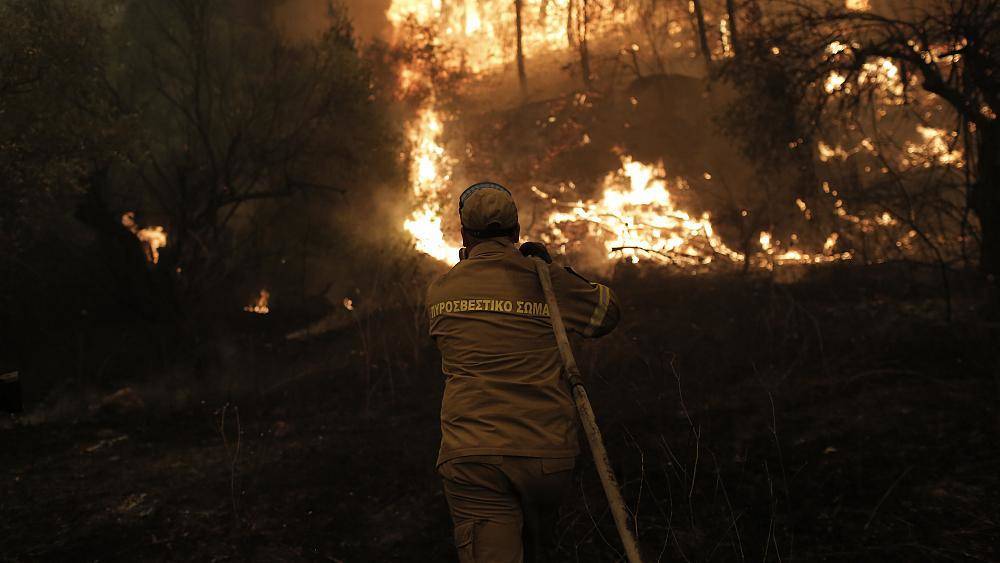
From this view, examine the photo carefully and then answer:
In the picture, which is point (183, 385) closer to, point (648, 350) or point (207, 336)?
point (207, 336)

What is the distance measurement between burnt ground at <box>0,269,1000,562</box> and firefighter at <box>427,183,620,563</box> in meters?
0.92

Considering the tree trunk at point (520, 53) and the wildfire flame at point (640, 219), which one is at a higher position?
A: the tree trunk at point (520, 53)

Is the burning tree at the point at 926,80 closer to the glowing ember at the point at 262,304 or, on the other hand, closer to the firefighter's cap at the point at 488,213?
the firefighter's cap at the point at 488,213

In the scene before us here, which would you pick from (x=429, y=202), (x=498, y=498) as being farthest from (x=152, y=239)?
(x=498, y=498)

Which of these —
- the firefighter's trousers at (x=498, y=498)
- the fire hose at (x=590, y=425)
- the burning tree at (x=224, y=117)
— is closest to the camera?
the fire hose at (x=590, y=425)

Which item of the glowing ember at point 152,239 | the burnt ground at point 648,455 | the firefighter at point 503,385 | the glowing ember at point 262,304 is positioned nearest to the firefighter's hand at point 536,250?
the firefighter at point 503,385

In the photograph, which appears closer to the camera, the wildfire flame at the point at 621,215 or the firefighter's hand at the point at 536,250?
the firefighter's hand at the point at 536,250

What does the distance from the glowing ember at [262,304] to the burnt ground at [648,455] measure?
23.6ft

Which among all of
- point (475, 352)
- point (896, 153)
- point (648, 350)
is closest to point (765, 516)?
point (475, 352)

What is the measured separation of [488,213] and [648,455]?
4.23 metres

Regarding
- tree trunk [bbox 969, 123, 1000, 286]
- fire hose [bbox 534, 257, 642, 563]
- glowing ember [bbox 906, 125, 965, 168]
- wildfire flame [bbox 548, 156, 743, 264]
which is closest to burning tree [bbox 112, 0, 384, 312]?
wildfire flame [bbox 548, 156, 743, 264]

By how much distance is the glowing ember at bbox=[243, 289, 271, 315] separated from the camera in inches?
781

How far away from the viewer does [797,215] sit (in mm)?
20031

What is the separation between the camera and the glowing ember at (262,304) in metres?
19.8
